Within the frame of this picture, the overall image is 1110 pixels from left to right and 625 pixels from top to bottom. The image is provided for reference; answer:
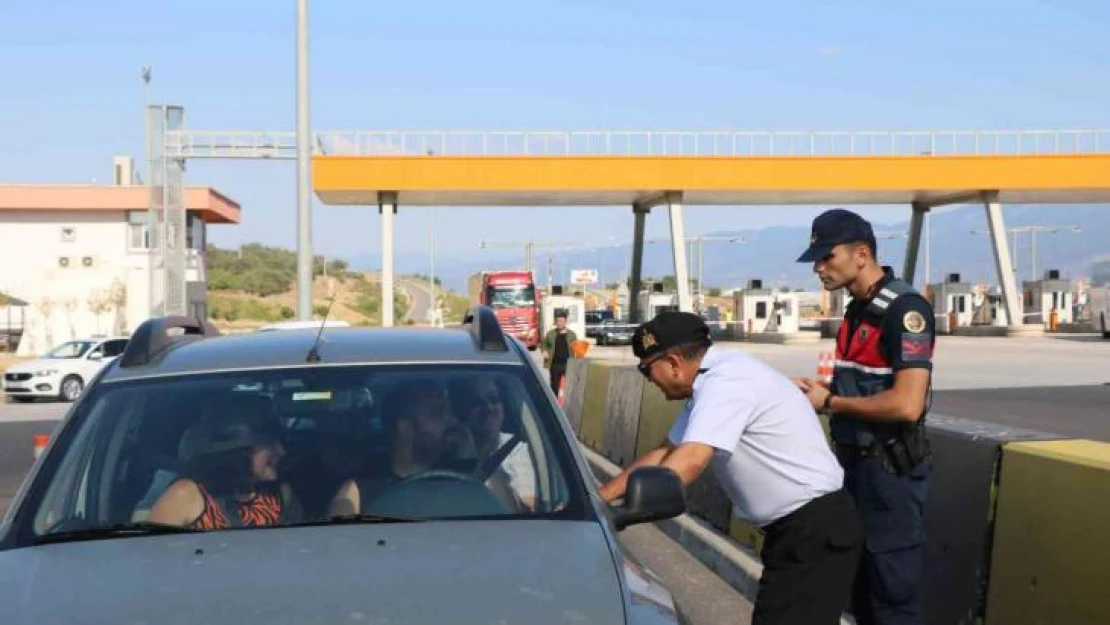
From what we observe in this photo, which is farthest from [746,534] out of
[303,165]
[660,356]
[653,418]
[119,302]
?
[119,302]

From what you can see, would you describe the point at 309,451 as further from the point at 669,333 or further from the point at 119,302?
the point at 119,302

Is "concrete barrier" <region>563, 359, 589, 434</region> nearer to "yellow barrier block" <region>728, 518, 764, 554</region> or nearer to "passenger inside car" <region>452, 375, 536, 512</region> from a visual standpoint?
"yellow barrier block" <region>728, 518, 764, 554</region>

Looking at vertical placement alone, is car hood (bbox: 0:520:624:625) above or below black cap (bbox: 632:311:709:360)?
below

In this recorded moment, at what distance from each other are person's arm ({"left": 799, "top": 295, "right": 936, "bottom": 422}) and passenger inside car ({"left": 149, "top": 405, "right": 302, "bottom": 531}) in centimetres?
200

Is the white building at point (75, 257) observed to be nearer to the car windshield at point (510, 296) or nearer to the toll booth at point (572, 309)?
the car windshield at point (510, 296)

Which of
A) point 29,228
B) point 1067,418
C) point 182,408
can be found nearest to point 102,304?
point 29,228

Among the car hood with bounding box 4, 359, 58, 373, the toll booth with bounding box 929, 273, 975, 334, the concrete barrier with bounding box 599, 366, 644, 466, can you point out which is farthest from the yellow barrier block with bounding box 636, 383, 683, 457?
the toll booth with bounding box 929, 273, 975, 334

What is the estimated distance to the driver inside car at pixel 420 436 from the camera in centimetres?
446

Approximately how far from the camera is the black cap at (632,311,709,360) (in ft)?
14.7

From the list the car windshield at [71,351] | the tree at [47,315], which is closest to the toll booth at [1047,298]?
the tree at [47,315]

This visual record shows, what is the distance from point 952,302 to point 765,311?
8.88 meters

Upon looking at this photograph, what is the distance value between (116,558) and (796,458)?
6.67 ft

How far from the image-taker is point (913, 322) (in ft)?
16.4

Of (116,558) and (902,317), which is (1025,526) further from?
(116,558)
